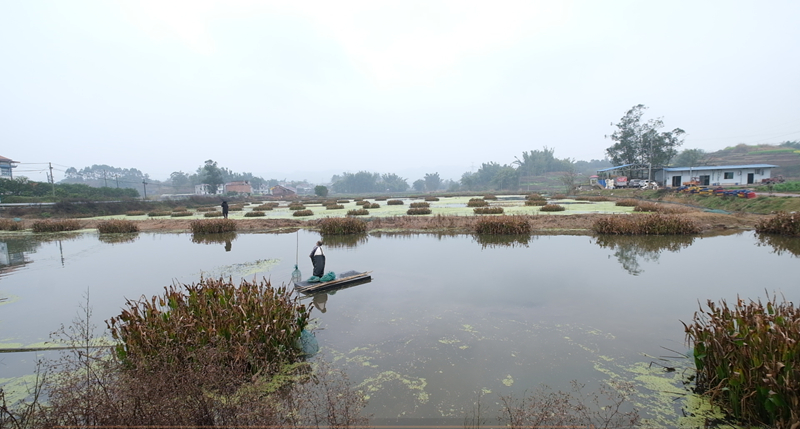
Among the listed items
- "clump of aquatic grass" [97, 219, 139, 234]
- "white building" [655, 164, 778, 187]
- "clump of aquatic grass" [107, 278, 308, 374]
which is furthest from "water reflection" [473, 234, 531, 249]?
"white building" [655, 164, 778, 187]

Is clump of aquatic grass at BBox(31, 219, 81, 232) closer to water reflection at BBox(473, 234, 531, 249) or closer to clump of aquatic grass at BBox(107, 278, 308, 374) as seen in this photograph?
clump of aquatic grass at BBox(107, 278, 308, 374)

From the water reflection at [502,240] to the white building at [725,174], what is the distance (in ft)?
108

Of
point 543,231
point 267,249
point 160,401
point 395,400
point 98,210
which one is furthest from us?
point 98,210

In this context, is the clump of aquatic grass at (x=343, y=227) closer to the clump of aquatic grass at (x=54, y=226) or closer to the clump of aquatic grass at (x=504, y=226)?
the clump of aquatic grass at (x=504, y=226)

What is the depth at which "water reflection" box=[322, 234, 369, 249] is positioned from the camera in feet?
50.0

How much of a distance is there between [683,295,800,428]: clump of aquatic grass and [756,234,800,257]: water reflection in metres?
10.3

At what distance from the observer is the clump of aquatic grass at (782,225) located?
532 inches

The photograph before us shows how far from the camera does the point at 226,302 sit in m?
5.60

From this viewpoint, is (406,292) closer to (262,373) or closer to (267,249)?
(262,373)

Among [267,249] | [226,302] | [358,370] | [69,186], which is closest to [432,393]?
[358,370]

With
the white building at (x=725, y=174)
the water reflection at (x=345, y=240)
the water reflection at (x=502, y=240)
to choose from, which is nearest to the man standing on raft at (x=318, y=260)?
the water reflection at (x=345, y=240)

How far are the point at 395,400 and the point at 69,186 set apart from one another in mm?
61630

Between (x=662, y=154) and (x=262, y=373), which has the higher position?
(x=662, y=154)

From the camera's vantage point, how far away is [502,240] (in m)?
15.1
